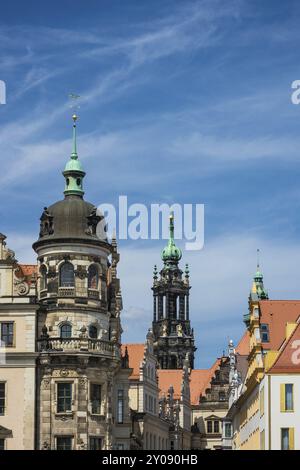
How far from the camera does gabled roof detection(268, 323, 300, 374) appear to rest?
2625 inches

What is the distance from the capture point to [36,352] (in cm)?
8069

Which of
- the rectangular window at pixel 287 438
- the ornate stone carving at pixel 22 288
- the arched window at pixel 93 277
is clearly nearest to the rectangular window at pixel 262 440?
the rectangular window at pixel 287 438

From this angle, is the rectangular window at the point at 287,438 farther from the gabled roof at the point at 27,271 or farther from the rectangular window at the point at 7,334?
the gabled roof at the point at 27,271

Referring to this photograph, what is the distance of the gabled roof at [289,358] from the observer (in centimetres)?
6669

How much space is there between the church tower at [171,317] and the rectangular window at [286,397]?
86890 mm

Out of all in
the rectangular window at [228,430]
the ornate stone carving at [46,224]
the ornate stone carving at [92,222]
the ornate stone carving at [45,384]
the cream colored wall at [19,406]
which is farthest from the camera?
the rectangular window at [228,430]

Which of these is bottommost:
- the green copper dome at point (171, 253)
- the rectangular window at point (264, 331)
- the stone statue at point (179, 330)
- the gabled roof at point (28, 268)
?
the rectangular window at point (264, 331)

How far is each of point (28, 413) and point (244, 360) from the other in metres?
38.2

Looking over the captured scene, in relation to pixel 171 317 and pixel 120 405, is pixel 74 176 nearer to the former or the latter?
pixel 120 405

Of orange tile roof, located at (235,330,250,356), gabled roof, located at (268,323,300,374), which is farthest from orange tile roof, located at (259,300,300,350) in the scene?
orange tile roof, located at (235,330,250,356)

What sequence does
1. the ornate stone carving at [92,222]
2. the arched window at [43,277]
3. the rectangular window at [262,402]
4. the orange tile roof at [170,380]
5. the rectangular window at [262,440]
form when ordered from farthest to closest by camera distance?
1. the orange tile roof at [170,380]
2. the ornate stone carving at [92,222]
3. the arched window at [43,277]
4. the rectangular window at [262,402]
5. the rectangular window at [262,440]
